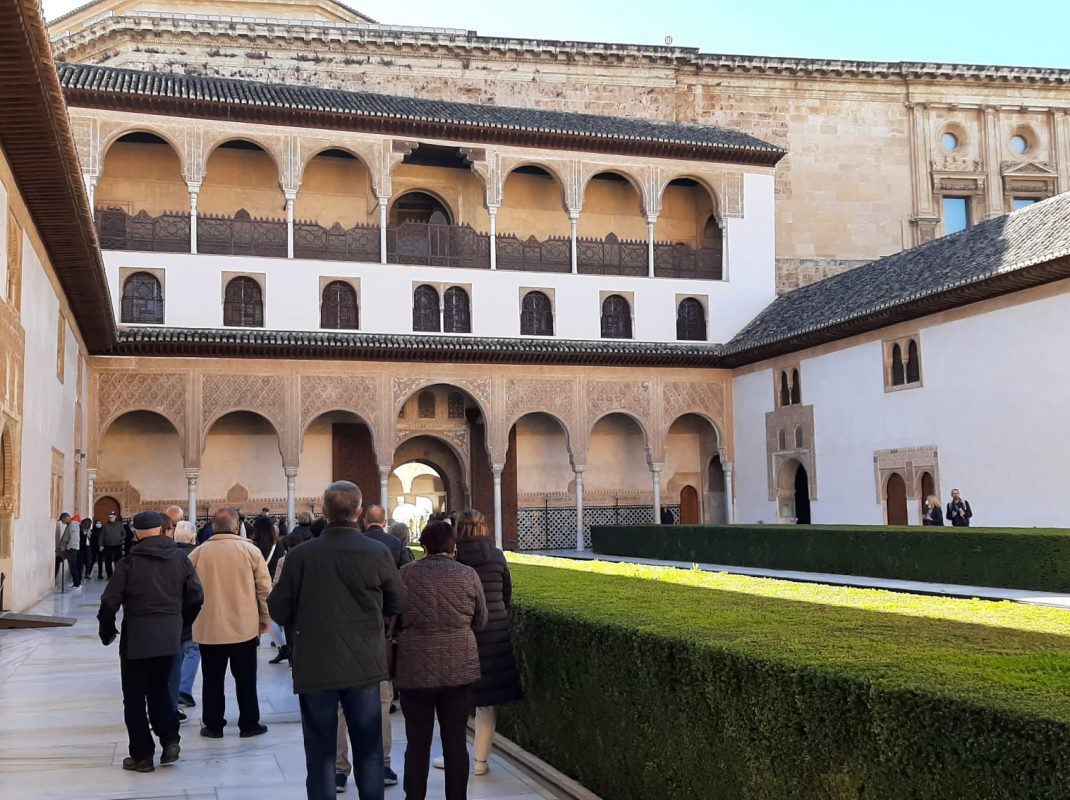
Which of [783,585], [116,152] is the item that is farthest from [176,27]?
[783,585]

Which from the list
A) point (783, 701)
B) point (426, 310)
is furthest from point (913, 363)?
point (783, 701)

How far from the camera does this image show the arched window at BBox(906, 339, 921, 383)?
853 inches

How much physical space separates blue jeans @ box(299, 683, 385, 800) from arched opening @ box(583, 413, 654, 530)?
79.6 ft

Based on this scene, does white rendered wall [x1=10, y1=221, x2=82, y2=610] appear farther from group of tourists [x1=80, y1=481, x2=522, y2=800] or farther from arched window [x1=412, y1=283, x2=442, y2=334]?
arched window [x1=412, y1=283, x2=442, y2=334]

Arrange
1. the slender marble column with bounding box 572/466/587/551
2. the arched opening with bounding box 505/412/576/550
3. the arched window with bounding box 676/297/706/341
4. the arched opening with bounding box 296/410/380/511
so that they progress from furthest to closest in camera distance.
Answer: the arched opening with bounding box 505/412/576/550, the arched window with bounding box 676/297/706/341, the slender marble column with bounding box 572/466/587/551, the arched opening with bounding box 296/410/380/511

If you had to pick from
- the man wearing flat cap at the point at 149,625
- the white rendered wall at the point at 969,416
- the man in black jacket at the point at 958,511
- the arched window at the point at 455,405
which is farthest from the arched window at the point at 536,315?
the man wearing flat cap at the point at 149,625

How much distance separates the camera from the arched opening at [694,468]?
29.8 metres

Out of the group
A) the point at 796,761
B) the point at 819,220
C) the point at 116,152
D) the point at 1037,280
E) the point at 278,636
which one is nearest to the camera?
the point at 796,761

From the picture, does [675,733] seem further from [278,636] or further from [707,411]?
[707,411]

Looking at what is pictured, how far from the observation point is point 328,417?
89.6 feet

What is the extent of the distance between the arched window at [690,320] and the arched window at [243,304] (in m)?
10.1

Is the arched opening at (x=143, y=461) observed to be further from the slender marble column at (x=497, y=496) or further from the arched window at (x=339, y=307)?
the slender marble column at (x=497, y=496)

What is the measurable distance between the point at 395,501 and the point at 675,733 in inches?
1646

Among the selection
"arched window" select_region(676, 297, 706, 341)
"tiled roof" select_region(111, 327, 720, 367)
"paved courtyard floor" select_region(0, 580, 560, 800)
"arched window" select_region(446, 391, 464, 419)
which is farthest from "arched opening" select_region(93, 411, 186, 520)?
"paved courtyard floor" select_region(0, 580, 560, 800)
